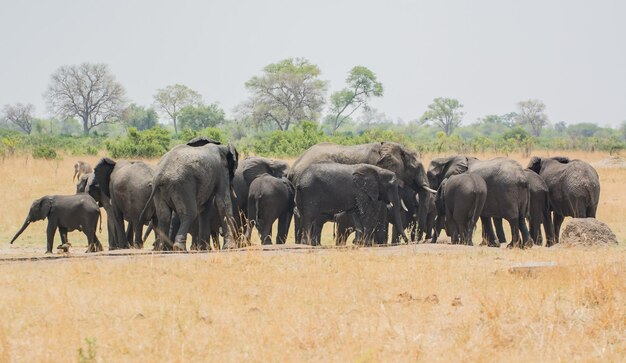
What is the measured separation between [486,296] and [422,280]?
155cm

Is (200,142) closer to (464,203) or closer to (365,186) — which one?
(365,186)

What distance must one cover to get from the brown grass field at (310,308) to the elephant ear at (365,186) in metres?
5.11

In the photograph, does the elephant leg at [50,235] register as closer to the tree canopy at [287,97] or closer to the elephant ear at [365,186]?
the elephant ear at [365,186]

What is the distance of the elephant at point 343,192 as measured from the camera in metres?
21.1

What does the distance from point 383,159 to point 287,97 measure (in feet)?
255

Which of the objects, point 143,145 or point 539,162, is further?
point 143,145

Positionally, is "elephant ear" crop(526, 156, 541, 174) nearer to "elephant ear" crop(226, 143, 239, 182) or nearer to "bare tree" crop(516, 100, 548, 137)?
"elephant ear" crop(226, 143, 239, 182)

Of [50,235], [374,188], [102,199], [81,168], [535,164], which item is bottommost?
[50,235]

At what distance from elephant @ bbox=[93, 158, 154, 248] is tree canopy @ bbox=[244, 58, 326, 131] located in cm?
7589

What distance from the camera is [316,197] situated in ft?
69.2

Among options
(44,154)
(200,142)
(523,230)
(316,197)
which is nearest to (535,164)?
(523,230)

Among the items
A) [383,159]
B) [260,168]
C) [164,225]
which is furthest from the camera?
[260,168]

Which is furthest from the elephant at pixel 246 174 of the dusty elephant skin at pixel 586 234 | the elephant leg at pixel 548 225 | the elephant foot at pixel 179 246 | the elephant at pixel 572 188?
the dusty elephant skin at pixel 586 234

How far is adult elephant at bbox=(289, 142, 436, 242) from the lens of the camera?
23.3 m
